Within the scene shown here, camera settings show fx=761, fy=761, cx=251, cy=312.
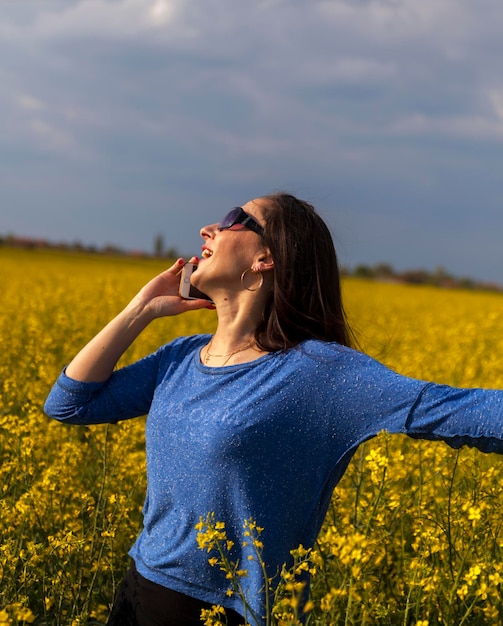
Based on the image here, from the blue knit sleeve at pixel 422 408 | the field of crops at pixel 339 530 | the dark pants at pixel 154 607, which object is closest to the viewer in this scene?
the blue knit sleeve at pixel 422 408

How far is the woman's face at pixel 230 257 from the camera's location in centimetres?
223

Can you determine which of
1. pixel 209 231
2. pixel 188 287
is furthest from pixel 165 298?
pixel 209 231

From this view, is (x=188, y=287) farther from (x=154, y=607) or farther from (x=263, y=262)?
(x=154, y=607)

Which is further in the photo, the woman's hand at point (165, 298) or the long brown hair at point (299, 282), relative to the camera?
the woman's hand at point (165, 298)

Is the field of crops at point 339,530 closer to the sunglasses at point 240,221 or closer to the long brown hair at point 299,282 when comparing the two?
the long brown hair at point 299,282

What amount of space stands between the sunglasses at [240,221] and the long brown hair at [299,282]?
0.09ft

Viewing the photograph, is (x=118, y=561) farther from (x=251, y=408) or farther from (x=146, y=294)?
(x=251, y=408)

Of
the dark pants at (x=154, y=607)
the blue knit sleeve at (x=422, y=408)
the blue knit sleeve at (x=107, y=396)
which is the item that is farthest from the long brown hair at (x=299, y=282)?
Result: the dark pants at (x=154, y=607)

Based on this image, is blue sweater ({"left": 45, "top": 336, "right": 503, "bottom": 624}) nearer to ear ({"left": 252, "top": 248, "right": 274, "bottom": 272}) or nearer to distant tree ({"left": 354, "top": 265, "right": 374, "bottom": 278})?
ear ({"left": 252, "top": 248, "right": 274, "bottom": 272})

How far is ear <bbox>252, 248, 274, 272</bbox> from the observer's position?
222 centimetres

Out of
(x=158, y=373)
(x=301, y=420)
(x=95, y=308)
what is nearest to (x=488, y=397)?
(x=301, y=420)

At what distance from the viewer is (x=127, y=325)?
242cm

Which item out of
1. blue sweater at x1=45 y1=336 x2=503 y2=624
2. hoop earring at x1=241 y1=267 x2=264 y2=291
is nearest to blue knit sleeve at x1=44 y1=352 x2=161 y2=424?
blue sweater at x1=45 y1=336 x2=503 y2=624

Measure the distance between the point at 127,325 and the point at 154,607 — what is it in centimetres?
85
